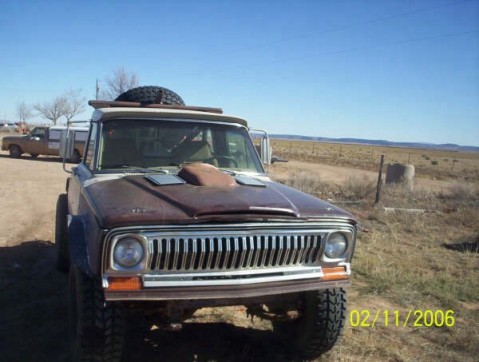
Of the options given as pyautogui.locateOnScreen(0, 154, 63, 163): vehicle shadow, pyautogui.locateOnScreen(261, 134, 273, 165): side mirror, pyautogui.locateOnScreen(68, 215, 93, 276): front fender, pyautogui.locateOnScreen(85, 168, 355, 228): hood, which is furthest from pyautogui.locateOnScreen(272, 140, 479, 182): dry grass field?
pyautogui.locateOnScreen(68, 215, 93, 276): front fender

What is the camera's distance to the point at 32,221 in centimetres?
856

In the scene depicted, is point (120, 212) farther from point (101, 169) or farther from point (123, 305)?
point (101, 169)

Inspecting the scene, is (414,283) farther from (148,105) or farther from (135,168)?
(148,105)

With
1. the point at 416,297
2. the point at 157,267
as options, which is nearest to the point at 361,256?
the point at 416,297

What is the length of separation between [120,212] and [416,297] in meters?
3.98

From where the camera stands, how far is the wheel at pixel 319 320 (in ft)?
11.3

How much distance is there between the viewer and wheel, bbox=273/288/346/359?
344 centimetres

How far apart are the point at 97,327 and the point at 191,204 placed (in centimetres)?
97

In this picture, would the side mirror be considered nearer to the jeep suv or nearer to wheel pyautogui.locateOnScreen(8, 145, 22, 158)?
the jeep suv

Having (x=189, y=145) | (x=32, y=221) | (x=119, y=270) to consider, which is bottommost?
(x=32, y=221)
